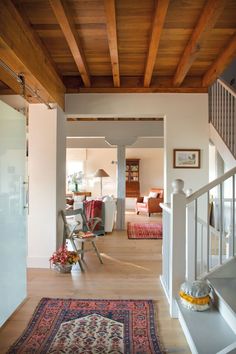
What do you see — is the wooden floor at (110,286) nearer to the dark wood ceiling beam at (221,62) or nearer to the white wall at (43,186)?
the white wall at (43,186)

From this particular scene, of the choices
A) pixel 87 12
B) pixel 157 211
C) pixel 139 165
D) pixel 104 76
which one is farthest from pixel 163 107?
pixel 139 165

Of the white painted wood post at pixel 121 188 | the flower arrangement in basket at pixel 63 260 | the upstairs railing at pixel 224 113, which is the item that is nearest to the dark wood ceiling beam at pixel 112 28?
the upstairs railing at pixel 224 113

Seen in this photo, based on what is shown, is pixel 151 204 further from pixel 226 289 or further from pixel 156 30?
pixel 156 30

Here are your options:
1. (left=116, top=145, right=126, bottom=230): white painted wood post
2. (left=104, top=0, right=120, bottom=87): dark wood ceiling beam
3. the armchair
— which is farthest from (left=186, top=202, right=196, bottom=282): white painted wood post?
the armchair

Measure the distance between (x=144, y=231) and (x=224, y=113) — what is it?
3.09 metres

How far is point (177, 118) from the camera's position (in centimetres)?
389

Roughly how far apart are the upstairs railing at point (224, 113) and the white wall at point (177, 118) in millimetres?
625

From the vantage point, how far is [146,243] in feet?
16.6

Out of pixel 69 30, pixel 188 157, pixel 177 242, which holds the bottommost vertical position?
pixel 177 242

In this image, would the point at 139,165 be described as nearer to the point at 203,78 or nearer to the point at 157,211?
the point at 157,211

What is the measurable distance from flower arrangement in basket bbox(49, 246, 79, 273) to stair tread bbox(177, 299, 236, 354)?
168 cm


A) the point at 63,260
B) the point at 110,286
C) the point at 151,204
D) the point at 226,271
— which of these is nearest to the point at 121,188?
the point at 151,204

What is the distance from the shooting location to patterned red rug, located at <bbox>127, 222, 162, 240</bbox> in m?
5.63

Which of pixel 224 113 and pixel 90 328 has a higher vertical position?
pixel 224 113
